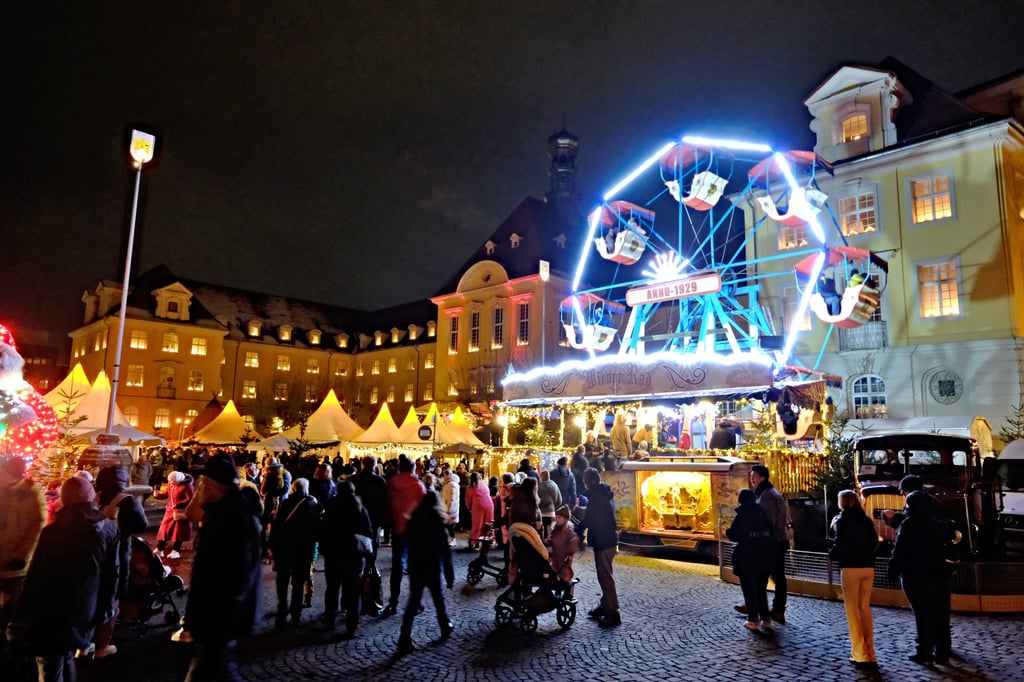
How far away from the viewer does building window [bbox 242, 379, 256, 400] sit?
58.3 meters

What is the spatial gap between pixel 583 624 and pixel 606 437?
11.4m

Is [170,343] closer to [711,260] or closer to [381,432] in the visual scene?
[381,432]

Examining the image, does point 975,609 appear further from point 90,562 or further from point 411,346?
point 411,346

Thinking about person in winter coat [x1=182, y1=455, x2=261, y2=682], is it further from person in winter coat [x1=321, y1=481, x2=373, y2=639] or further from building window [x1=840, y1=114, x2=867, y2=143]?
building window [x1=840, y1=114, x2=867, y2=143]

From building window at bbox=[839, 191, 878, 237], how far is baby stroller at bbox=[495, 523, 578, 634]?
863 inches

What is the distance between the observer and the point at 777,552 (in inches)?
350

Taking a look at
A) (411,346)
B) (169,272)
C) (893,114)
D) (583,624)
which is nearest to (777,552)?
(583,624)

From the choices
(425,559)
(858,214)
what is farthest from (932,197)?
(425,559)

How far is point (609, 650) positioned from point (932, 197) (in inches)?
909

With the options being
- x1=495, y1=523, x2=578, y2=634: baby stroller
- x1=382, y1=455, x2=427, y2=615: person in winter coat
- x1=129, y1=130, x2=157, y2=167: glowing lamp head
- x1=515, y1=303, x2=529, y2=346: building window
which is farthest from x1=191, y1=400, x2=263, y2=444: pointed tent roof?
x1=495, y1=523, x2=578, y2=634: baby stroller

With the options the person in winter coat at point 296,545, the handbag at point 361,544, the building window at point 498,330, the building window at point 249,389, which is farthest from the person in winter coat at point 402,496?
the building window at point 249,389

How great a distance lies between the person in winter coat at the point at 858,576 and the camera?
726cm

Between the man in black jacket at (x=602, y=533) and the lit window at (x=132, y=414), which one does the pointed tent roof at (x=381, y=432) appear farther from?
the lit window at (x=132, y=414)

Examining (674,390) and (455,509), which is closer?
(455,509)
